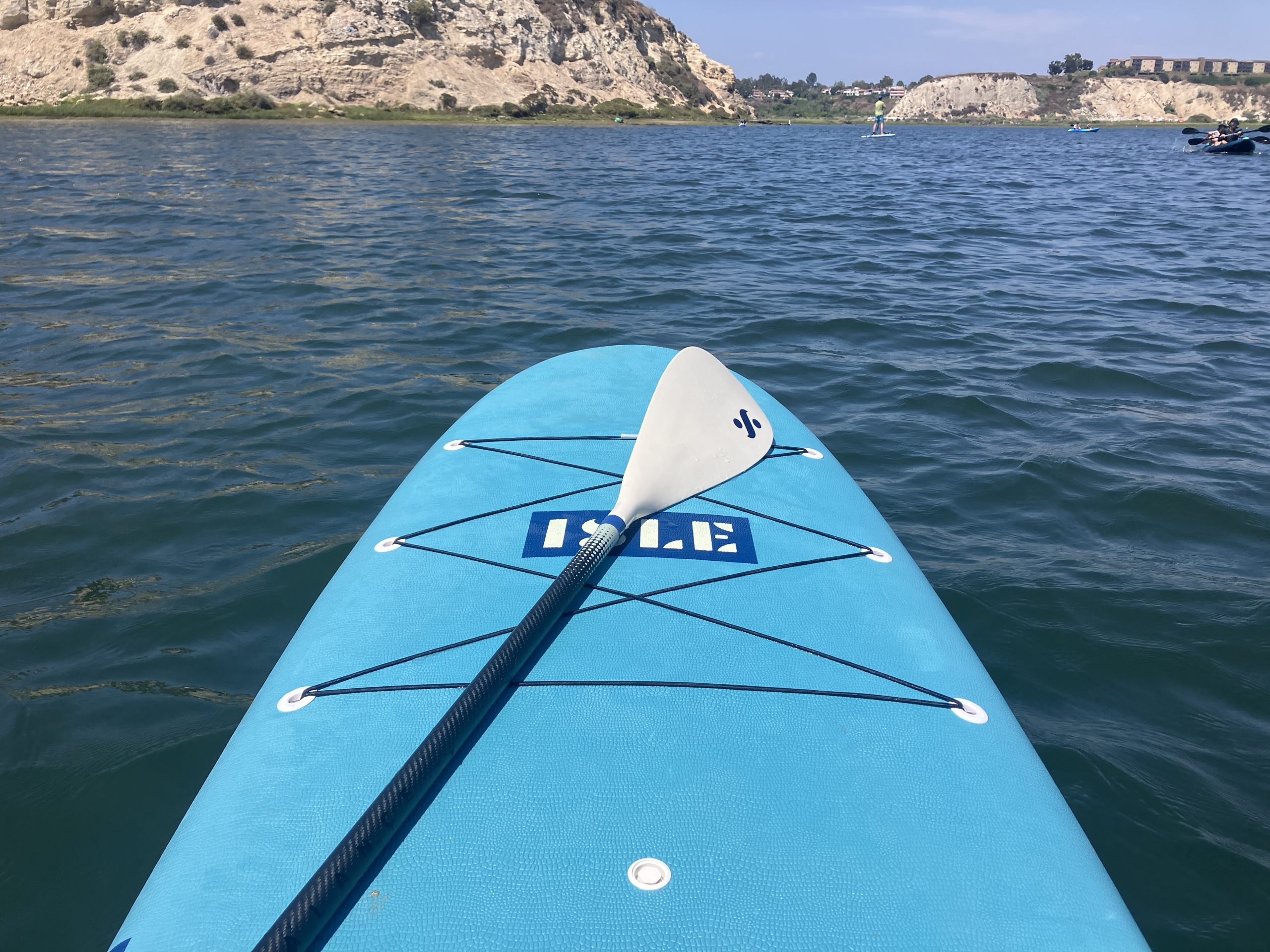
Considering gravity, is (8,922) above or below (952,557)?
below

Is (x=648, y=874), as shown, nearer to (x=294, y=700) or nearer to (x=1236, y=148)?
(x=294, y=700)

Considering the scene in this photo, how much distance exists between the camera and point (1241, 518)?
3.93 meters

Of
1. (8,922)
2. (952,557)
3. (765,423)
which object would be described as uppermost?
(765,423)

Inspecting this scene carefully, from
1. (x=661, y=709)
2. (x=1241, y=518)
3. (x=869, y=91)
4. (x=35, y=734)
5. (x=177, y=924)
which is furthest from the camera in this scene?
(x=869, y=91)

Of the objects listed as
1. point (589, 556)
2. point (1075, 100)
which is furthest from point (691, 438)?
point (1075, 100)

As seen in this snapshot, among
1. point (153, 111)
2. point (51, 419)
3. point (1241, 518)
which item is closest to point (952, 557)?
point (1241, 518)

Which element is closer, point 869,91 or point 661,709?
point 661,709

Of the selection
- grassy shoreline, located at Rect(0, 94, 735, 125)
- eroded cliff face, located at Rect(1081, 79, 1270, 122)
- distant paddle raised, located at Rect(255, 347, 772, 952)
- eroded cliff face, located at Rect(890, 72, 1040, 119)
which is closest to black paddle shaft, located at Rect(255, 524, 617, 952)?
distant paddle raised, located at Rect(255, 347, 772, 952)

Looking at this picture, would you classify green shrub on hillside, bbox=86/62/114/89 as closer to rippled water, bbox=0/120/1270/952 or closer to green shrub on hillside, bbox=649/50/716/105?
rippled water, bbox=0/120/1270/952

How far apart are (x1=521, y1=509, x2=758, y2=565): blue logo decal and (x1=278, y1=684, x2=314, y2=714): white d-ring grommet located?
71 centimetres

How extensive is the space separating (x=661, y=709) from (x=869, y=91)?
208759 millimetres

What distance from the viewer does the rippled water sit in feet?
8.11

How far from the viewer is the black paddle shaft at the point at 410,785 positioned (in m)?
1.25

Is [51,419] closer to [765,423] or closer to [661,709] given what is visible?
[765,423]
